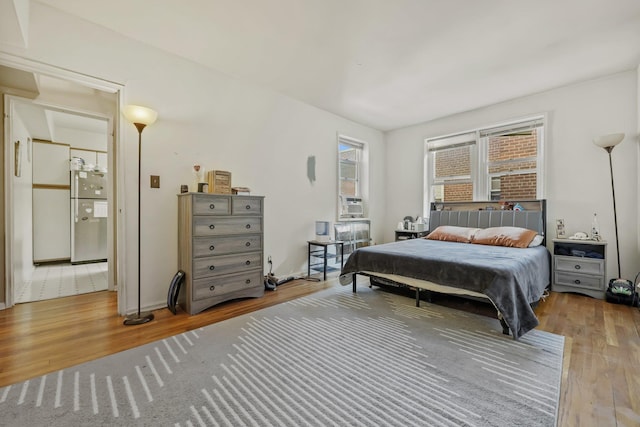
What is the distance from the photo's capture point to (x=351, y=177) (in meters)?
5.38

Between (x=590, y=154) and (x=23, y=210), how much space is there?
7.91 m

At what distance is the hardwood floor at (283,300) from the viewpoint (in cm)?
152

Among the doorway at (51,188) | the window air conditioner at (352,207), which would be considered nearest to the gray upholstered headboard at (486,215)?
the window air conditioner at (352,207)

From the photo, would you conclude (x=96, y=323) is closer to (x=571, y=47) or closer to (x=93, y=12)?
(x=93, y=12)

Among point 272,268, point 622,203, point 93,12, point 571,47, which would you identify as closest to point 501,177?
point 622,203

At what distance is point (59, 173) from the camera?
529cm

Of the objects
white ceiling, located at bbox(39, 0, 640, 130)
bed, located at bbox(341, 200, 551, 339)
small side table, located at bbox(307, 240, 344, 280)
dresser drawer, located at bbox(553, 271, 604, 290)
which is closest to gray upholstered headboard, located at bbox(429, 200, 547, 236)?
bed, located at bbox(341, 200, 551, 339)

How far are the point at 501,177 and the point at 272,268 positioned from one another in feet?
12.5

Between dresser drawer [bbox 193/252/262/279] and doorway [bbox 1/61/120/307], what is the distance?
1685mm

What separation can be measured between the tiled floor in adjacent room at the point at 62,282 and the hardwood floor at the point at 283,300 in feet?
1.08

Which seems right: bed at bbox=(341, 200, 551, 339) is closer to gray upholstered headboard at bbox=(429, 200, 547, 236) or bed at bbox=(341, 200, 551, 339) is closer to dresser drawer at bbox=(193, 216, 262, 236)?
gray upholstered headboard at bbox=(429, 200, 547, 236)

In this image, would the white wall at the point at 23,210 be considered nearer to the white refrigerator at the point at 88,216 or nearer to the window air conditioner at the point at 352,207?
the white refrigerator at the point at 88,216

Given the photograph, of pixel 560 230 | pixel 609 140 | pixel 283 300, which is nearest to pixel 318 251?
pixel 283 300

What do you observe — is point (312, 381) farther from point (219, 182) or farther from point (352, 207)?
point (352, 207)
